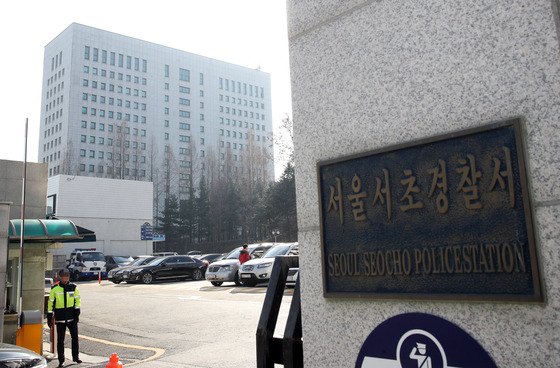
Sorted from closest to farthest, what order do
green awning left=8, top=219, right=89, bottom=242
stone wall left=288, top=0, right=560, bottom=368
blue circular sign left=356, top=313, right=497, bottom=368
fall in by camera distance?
stone wall left=288, top=0, right=560, bottom=368 → blue circular sign left=356, top=313, right=497, bottom=368 → green awning left=8, top=219, right=89, bottom=242

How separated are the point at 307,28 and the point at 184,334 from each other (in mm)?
8045

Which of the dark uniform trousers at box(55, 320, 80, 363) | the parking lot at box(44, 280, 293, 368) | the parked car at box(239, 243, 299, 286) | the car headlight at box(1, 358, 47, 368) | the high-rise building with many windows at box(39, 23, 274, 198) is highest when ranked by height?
the high-rise building with many windows at box(39, 23, 274, 198)

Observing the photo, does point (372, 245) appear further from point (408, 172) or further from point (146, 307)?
point (146, 307)

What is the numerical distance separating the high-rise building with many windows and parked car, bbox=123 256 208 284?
5261 centimetres

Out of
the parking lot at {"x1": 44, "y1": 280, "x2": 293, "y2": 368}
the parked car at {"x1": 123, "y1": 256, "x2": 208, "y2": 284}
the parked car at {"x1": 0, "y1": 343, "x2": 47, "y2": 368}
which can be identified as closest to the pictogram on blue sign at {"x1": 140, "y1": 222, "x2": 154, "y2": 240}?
the parked car at {"x1": 123, "y1": 256, "x2": 208, "y2": 284}

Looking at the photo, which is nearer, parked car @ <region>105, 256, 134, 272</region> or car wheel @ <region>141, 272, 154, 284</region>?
car wheel @ <region>141, 272, 154, 284</region>

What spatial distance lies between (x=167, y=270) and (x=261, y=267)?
8.68 m

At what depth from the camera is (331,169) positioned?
92.3 inches

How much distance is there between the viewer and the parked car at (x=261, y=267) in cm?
1678

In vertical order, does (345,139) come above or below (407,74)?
below

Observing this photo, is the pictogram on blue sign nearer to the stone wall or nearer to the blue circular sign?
the stone wall

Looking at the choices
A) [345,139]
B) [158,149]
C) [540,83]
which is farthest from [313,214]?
[158,149]

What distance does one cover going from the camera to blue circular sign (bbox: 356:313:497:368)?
1.75 metres

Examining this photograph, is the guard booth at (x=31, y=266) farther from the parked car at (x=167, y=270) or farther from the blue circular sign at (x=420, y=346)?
the parked car at (x=167, y=270)
